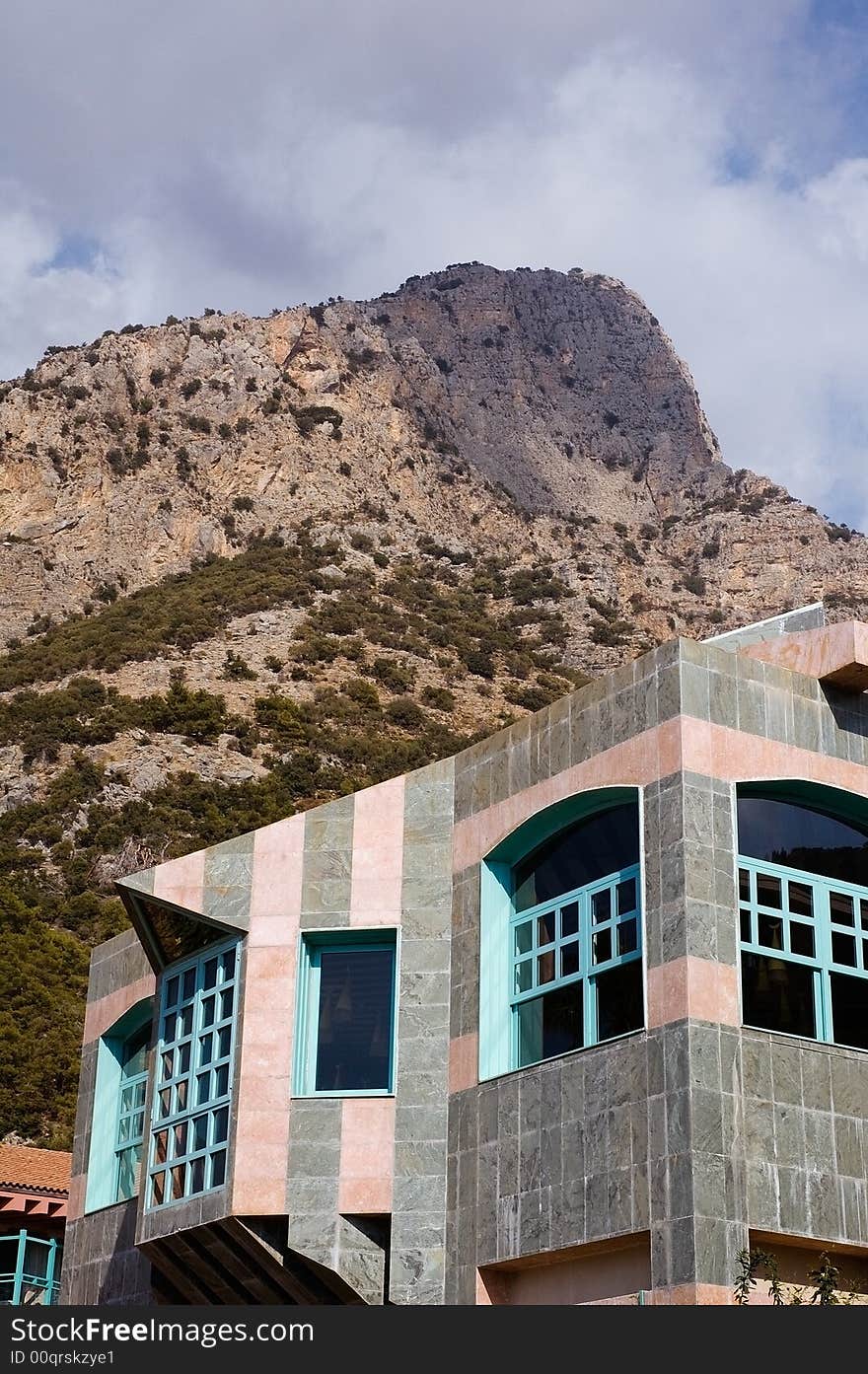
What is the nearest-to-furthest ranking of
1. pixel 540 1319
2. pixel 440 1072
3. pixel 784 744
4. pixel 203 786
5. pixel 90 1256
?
pixel 540 1319, pixel 784 744, pixel 440 1072, pixel 90 1256, pixel 203 786

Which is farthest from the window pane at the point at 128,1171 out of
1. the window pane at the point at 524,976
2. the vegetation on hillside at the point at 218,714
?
the vegetation on hillside at the point at 218,714

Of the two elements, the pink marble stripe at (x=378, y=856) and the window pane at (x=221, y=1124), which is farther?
the pink marble stripe at (x=378, y=856)

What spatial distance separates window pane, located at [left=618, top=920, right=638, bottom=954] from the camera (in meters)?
18.0

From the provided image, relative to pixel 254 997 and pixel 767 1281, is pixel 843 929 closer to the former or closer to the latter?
pixel 767 1281

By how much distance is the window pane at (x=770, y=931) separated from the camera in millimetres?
17797

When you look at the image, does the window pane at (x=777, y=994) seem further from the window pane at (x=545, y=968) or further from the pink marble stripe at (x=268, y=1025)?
the pink marble stripe at (x=268, y=1025)

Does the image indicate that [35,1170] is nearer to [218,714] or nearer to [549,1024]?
[549,1024]

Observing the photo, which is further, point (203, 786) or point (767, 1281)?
point (203, 786)

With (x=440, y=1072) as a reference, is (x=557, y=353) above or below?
above

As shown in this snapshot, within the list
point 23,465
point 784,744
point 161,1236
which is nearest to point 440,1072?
point 161,1236

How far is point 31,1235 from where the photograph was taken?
28891 millimetres

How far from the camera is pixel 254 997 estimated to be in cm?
2038

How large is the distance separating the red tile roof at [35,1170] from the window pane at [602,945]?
13.4 m

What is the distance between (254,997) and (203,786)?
125 ft
